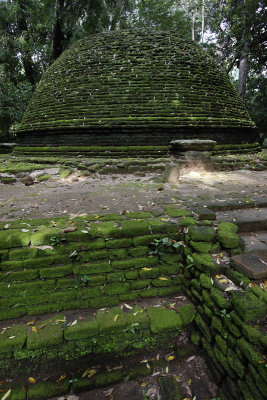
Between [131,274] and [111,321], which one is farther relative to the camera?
[131,274]

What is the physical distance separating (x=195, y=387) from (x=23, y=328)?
1810 mm

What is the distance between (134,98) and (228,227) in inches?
281

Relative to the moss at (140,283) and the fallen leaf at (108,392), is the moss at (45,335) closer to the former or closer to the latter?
the fallen leaf at (108,392)

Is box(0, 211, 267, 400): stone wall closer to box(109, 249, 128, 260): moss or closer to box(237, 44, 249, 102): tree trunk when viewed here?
box(109, 249, 128, 260): moss

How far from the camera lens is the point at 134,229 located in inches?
104

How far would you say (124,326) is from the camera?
7.55 feet

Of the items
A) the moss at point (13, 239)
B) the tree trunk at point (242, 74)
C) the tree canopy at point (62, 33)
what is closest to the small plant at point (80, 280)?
the moss at point (13, 239)

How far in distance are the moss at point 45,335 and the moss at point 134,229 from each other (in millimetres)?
1201

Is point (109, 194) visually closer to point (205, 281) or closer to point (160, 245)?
point (160, 245)

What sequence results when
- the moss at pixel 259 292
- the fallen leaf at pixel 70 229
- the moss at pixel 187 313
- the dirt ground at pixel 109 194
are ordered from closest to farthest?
1. the moss at pixel 259 292
2. the moss at pixel 187 313
3. the fallen leaf at pixel 70 229
4. the dirt ground at pixel 109 194

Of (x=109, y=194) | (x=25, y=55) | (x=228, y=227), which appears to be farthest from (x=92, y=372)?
(x=25, y=55)

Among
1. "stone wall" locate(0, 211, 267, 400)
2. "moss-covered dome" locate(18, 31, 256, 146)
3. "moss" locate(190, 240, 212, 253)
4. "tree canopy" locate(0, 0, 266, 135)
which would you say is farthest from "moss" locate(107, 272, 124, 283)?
"tree canopy" locate(0, 0, 266, 135)

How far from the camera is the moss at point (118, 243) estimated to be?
2557 mm

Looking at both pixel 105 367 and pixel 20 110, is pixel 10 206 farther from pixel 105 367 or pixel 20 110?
pixel 20 110
